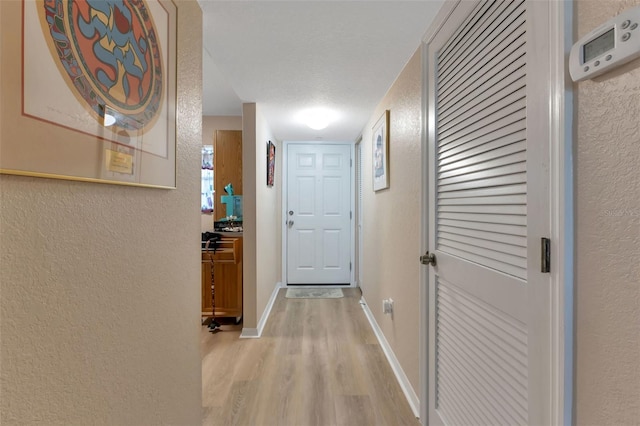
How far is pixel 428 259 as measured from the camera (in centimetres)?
151

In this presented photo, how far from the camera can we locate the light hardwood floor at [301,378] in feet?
5.60

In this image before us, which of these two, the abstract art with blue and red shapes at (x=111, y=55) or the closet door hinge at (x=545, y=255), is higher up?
the abstract art with blue and red shapes at (x=111, y=55)

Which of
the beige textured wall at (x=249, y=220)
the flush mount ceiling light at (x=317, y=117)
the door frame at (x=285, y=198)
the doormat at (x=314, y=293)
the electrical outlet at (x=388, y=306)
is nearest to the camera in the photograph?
the electrical outlet at (x=388, y=306)

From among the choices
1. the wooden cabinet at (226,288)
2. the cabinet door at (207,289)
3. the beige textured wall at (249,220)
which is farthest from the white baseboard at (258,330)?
the cabinet door at (207,289)

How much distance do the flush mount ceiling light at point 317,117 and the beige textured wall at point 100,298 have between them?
1695 millimetres

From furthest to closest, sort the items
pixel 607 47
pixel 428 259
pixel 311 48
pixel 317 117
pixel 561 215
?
pixel 317 117 → pixel 311 48 → pixel 428 259 → pixel 561 215 → pixel 607 47

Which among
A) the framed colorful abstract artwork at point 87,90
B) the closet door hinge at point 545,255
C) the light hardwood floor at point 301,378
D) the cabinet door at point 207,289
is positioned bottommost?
the light hardwood floor at point 301,378

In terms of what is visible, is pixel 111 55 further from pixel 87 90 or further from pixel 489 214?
pixel 489 214

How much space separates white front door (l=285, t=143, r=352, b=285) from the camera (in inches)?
174

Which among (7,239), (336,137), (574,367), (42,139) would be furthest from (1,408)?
(336,137)

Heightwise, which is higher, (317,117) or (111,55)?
(317,117)

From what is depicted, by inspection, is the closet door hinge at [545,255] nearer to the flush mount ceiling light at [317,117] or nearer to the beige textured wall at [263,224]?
the beige textured wall at [263,224]

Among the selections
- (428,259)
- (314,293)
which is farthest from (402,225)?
(314,293)

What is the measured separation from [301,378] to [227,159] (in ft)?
7.57
